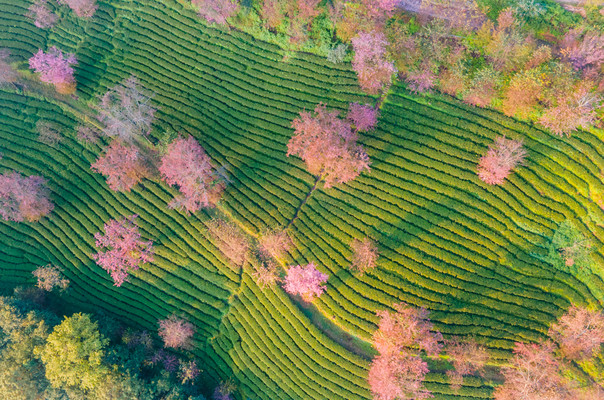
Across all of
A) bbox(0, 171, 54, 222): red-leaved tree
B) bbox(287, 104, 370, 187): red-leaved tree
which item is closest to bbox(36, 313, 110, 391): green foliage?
bbox(0, 171, 54, 222): red-leaved tree

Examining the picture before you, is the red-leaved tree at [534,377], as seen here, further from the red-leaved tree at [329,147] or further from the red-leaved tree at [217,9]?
the red-leaved tree at [217,9]

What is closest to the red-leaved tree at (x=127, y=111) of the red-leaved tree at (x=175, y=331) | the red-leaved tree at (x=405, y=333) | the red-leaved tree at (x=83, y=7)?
the red-leaved tree at (x=83, y=7)

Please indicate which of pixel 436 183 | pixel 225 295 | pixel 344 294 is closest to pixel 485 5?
pixel 436 183

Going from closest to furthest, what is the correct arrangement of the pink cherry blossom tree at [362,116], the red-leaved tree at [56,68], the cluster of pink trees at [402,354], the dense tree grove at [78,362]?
the cluster of pink trees at [402,354] < the dense tree grove at [78,362] < the pink cherry blossom tree at [362,116] < the red-leaved tree at [56,68]

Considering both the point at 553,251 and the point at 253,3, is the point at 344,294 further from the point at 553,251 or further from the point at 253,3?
the point at 253,3

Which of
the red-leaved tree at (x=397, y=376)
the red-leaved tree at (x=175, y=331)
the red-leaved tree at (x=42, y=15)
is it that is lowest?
the red-leaved tree at (x=175, y=331)

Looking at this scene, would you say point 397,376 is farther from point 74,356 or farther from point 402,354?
point 74,356
